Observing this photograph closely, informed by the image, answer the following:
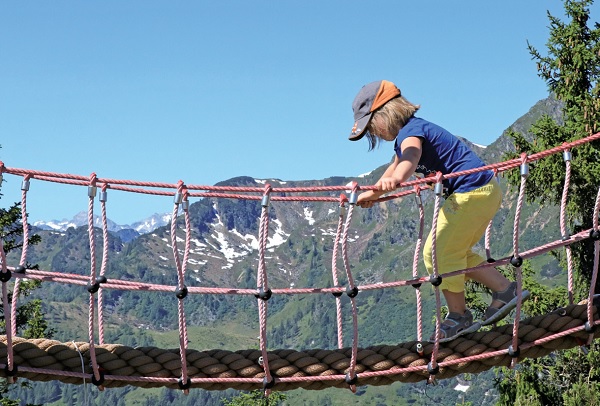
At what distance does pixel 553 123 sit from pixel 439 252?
16272 millimetres

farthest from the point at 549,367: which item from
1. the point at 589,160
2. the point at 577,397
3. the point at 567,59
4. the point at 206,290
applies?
the point at 206,290

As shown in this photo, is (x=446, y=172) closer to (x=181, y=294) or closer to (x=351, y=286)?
(x=351, y=286)

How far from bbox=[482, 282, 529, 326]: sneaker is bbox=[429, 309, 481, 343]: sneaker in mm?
117

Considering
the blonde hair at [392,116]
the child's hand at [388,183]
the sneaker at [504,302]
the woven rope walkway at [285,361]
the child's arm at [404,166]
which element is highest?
the blonde hair at [392,116]

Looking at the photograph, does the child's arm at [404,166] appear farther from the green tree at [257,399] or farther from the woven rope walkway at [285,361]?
the green tree at [257,399]

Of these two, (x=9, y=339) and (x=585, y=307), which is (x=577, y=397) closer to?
(x=585, y=307)

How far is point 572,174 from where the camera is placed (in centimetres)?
2141

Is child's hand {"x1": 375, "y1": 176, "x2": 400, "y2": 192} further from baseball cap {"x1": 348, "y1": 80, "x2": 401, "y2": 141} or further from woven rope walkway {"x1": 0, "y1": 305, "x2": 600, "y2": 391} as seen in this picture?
woven rope walkway {"x1": 0, "y1": 305, "x2": 600, "y2": 391}

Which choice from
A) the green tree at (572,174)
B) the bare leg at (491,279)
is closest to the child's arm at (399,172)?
the bare leg at (491,279)

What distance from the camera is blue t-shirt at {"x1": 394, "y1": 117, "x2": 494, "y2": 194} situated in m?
7.37

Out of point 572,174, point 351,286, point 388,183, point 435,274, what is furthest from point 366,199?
point 572,174

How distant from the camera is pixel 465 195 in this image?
24.2 feet

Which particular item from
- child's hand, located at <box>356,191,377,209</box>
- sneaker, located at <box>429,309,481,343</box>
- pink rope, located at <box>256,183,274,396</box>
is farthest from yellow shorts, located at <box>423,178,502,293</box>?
pink rope, located at <box>256,183,274,396</box>

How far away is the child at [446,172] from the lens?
7.36 meters
